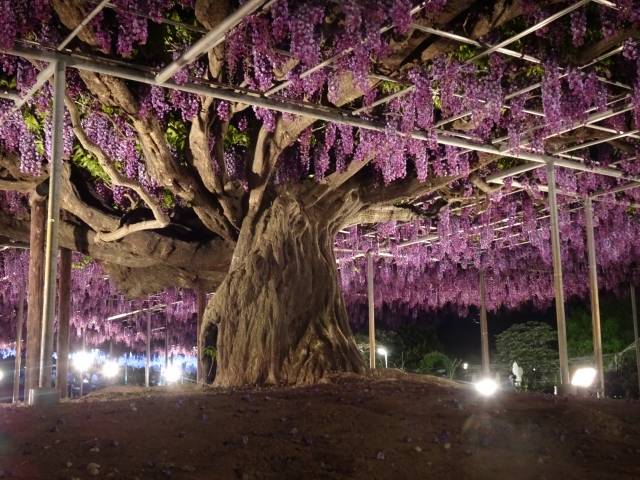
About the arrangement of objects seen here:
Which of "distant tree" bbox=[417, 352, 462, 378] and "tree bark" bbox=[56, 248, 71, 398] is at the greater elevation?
"tree bark" bbox=[56, 248, 71, 398]

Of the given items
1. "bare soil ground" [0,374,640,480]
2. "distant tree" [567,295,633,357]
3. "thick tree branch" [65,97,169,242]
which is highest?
"thick tree branch" [65,97,169,242]

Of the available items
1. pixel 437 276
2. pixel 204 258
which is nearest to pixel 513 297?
pixel 437 276

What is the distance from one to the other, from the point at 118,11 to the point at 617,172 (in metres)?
6.56

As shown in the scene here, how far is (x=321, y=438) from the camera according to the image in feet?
14.7

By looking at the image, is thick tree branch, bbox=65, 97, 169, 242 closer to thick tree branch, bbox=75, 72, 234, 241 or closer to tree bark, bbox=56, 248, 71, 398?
thick tree branch, bbox=75, 72, 234, 241

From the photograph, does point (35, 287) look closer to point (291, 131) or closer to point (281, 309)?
point (281, 309)

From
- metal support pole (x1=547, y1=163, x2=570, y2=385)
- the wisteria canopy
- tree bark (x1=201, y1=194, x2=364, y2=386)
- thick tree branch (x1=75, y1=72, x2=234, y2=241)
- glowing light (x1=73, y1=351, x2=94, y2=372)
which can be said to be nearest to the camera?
the wisteria canopy

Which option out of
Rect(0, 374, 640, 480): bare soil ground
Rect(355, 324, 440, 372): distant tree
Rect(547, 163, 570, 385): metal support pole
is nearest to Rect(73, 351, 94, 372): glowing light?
Rect(355, 324, 440, 372): distant tree

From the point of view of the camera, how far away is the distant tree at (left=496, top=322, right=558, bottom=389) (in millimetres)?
19594

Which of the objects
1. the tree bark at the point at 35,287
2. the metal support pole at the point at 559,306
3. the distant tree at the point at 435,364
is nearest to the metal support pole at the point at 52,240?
the tree bark at the point at 35,287

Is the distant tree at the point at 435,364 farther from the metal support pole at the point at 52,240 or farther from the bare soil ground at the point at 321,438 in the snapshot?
the metal support pole at the point at 52,240

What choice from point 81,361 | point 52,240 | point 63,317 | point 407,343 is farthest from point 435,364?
point 52,240

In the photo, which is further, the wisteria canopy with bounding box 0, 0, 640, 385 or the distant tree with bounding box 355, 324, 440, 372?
the distant tree with bounding box 355, 324, 440, 372

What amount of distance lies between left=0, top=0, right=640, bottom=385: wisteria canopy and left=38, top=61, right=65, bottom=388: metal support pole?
0.35 m
